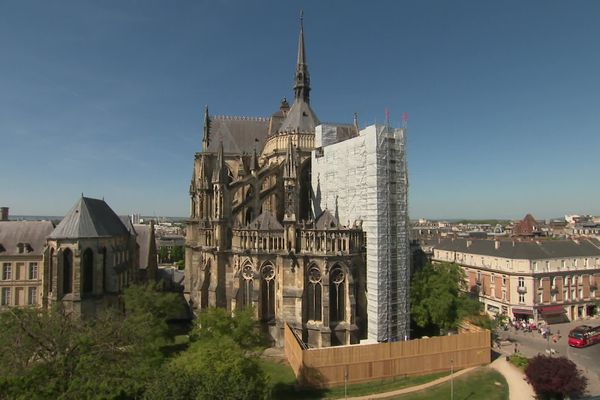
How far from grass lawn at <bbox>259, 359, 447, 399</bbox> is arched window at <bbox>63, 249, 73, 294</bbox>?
70.0 ft

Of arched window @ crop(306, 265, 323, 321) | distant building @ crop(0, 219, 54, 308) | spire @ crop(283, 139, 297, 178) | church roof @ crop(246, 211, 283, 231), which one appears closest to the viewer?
arched window @ crop(306, 265, 323, 321)

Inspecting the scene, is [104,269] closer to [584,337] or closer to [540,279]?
[584,337]

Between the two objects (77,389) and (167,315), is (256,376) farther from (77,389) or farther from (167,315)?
(167,315)

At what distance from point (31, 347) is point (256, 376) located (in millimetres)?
11804

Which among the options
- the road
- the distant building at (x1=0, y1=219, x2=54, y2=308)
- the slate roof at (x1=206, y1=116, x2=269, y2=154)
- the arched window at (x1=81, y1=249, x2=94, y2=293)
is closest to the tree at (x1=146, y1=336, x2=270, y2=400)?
the arched window at (x1=81, y1=249, x2=94, y2=293)

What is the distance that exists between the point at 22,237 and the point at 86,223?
1211 cm

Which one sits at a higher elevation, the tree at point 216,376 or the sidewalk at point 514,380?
the tree at point 216,376

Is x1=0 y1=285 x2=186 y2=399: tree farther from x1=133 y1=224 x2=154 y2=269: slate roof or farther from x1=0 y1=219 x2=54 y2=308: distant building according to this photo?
x1=133 y1=224 x2=154 y2=269: slate roof

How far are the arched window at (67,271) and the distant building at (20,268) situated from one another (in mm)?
6869

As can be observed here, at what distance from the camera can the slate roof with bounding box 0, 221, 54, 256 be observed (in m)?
44.3

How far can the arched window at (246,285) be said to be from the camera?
38344 mm

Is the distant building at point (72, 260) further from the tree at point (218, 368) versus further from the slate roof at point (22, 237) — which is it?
the tree at point (218, 368)

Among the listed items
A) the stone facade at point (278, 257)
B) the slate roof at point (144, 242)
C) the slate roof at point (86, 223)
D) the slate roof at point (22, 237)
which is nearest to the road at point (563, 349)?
the stone facade at point (278, 257)

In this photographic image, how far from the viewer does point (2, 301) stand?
43125 millimetres
